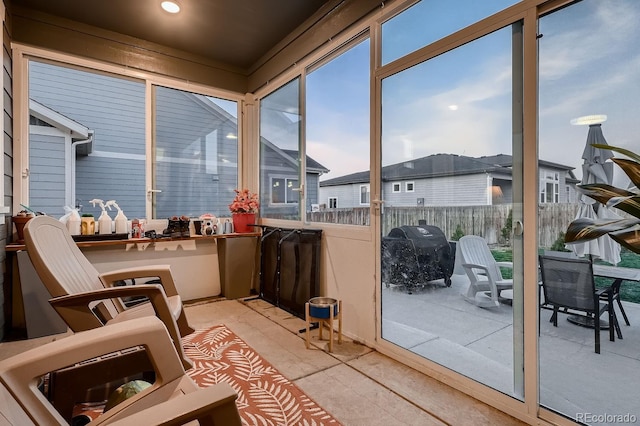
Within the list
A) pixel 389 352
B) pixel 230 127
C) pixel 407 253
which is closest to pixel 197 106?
pixel 230 127

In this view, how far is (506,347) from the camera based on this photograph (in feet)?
6.20

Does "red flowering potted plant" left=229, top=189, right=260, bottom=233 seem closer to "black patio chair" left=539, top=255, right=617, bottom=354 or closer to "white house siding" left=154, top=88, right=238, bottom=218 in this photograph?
"white house siding" left=154, top=88, right=238, bottom=218

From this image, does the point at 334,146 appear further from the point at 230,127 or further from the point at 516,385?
the point at 516,385

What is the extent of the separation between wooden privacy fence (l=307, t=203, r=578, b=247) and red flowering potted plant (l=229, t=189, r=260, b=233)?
1493mm

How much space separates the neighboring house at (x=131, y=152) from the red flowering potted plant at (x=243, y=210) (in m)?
0.23

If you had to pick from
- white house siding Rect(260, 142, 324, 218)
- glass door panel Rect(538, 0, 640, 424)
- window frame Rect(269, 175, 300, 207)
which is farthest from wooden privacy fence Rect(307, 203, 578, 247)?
window frame Rect(269, 175, 300, 207)

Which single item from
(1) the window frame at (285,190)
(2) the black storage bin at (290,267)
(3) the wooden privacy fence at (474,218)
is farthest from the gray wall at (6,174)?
(3) the wooden privacy fence at (474,218)

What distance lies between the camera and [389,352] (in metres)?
2.50

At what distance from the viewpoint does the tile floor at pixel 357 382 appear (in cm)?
178

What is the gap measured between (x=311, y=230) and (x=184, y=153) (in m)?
1.99

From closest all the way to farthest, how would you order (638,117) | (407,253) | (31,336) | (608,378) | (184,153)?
1. (638,117)
2. (608,378)
3. (407,253)
4. (31,336)
5. (184,153)

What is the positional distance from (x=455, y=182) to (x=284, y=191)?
2.18m

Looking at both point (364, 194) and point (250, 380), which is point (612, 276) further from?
point (250, 380)

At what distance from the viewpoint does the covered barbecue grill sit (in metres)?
2.25
